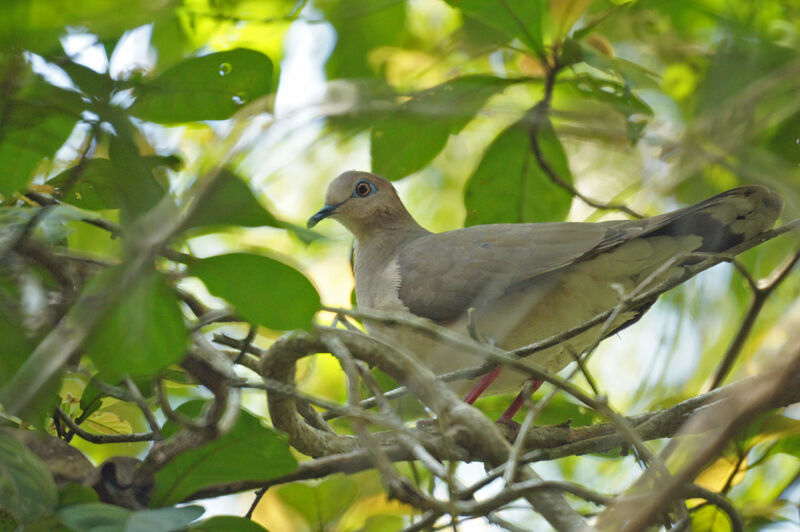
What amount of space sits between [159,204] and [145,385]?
159 cm

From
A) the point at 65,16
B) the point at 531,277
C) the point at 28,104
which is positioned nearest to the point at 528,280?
the point at 531,277

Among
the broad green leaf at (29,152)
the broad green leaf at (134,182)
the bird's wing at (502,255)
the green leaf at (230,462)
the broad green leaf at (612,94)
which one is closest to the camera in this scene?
the broad green leaf at (134,182)

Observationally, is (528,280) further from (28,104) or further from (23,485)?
(28,104)

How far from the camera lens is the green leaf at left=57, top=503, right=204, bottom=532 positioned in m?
1.35

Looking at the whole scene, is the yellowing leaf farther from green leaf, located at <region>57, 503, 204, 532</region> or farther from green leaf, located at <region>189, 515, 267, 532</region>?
A: green leaf, located at <region>57, 503, 204, 532</region>

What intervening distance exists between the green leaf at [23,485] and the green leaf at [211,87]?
72 centimetres

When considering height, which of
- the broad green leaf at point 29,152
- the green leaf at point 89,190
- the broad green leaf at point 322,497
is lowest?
the broad green leaf at point 322,497

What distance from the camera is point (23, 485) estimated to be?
1.52 m

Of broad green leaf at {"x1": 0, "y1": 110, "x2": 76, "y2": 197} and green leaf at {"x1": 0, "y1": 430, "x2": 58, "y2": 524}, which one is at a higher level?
broad green leaf at {"x1": 0, "y1": 110, "x2": 76, "y2": 197}

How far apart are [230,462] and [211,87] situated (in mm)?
836

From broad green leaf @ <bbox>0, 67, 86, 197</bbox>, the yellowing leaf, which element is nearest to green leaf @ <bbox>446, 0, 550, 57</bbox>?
broad green leaf @ <bbox>0, 67, 86, 197</bbox>

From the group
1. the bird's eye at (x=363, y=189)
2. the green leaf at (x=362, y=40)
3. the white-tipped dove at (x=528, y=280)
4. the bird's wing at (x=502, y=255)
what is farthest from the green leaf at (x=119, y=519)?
the bird's eye at (x=363, y=189)

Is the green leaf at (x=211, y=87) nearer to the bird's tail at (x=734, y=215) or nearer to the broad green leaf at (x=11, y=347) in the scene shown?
the broad green leaf at (x=11, y=347)

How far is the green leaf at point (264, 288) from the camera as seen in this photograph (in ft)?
4.75
